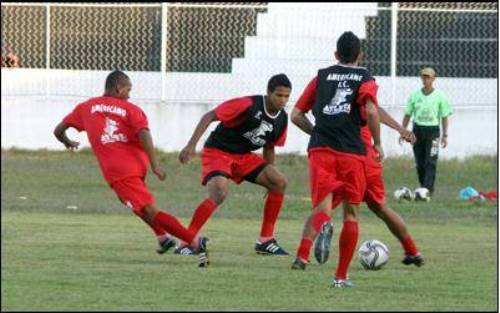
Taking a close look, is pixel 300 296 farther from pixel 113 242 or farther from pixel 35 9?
pixel 35 9

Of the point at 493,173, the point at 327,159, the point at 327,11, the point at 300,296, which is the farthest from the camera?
the point at 327,11

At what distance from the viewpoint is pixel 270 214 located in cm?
1472

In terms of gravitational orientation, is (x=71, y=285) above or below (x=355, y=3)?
below

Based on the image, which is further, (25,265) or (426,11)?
(426,11)

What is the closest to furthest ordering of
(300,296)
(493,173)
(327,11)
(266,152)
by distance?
1. (300,296)
2. (266,152)
3. (493,173)
4. (327,11)

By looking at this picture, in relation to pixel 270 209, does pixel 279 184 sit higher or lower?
higher

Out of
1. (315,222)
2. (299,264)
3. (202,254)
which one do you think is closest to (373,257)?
(299,264)

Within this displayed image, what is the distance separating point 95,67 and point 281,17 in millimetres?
3455

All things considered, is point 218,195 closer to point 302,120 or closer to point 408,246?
point 302,120

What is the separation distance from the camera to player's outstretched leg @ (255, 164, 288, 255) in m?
14.6

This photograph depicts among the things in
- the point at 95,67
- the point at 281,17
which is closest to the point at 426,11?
the point at 281,17

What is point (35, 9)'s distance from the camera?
93.9ft

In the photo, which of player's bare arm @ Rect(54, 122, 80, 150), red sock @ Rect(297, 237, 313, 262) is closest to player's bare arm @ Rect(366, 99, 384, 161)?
red sock @ Rect(297, 237, 313, 262)

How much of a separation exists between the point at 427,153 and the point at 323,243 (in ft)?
34.8
